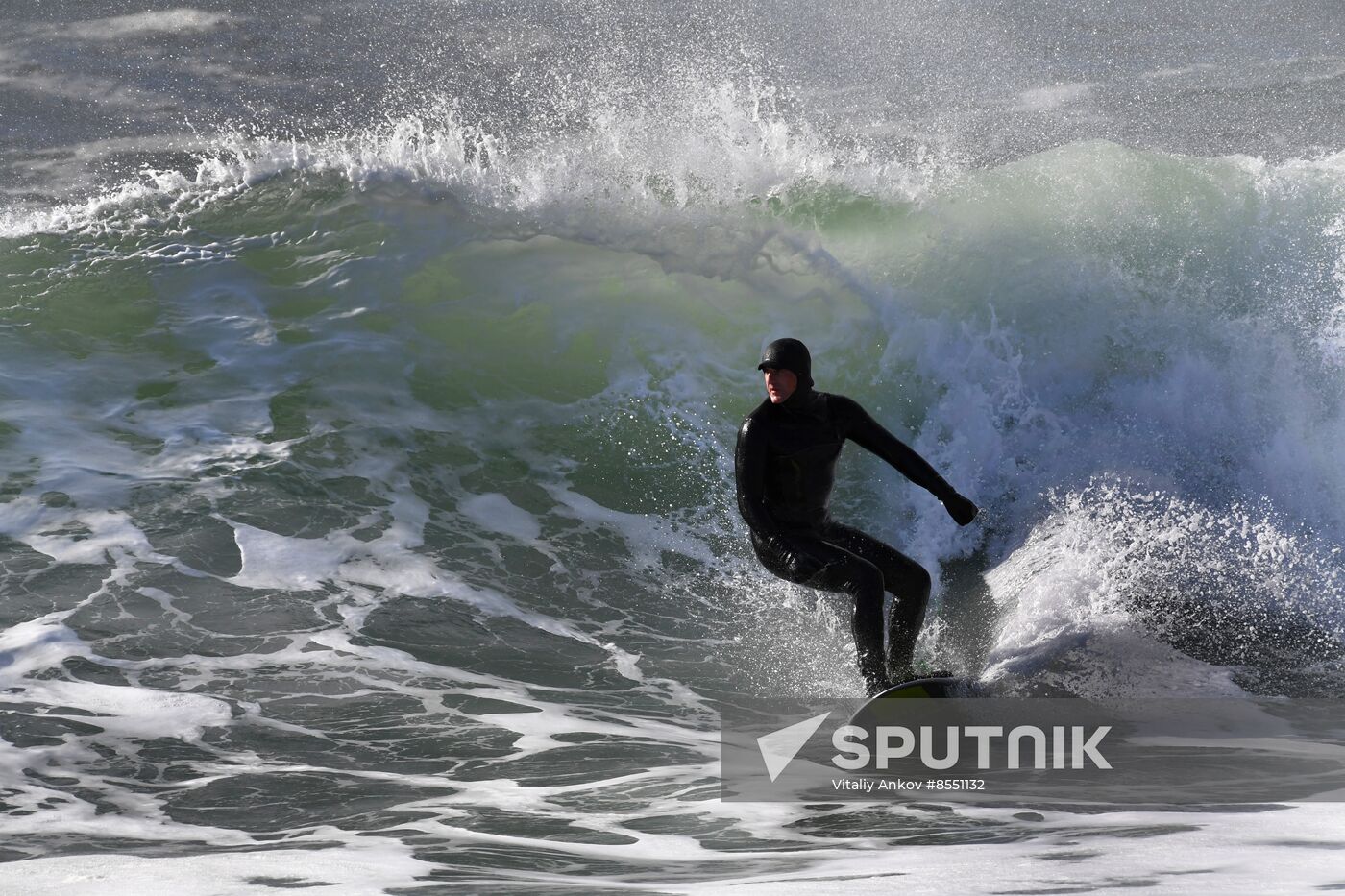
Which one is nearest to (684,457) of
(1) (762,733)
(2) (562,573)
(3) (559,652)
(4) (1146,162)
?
(2) (562,573)

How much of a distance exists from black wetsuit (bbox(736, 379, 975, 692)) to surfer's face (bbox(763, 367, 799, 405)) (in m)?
0.07

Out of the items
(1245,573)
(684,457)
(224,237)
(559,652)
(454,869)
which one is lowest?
(454,869)

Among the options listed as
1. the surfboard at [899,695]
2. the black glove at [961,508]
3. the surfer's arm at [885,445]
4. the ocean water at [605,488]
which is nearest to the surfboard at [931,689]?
the surfboard at [899,695]

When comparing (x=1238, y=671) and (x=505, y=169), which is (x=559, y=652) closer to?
(x=1238, y=671)

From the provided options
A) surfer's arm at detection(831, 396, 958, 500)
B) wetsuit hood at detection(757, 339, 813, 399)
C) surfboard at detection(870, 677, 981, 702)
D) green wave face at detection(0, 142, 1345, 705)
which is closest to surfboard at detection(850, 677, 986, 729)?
surfboard at detection(870, 677, 981, 702)

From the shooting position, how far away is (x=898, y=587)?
577 cm

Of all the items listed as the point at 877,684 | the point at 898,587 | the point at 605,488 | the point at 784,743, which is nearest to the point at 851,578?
the point at 898,587

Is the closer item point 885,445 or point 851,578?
point 851,578

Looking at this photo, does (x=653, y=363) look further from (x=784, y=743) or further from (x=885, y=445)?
(x=784, y=743)

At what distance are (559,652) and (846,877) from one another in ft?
11.6

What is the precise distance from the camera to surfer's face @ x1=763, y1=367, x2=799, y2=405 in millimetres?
5469

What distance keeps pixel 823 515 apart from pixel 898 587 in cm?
48

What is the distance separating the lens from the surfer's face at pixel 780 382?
17.9 ft

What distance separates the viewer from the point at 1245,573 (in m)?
7.41
